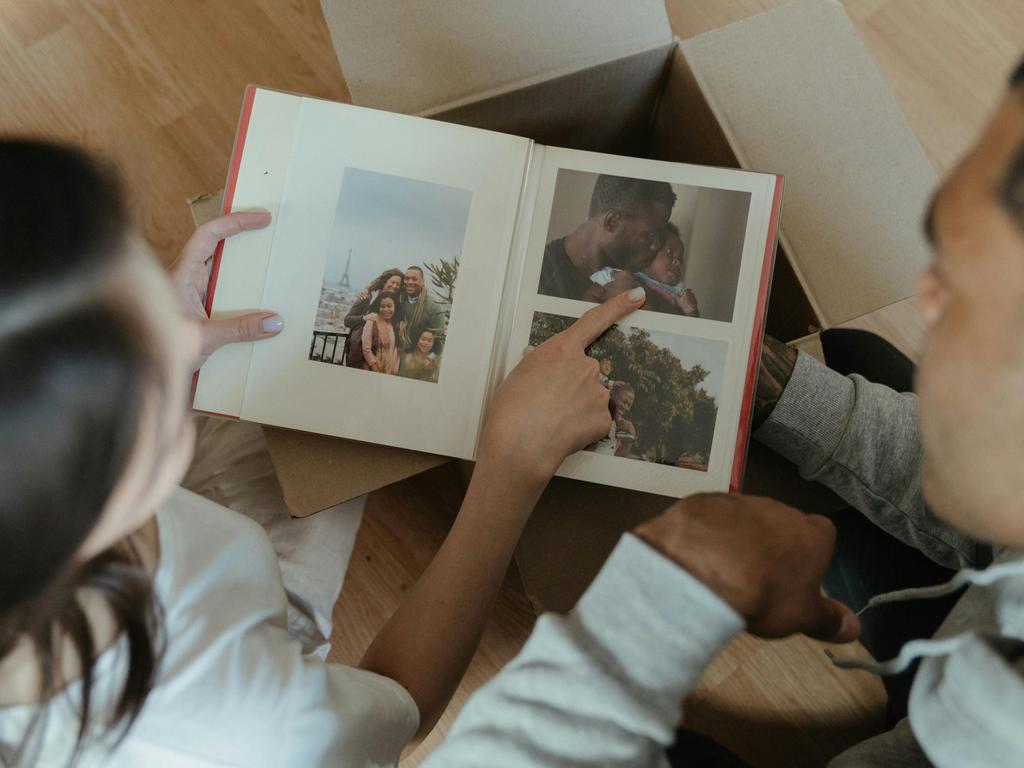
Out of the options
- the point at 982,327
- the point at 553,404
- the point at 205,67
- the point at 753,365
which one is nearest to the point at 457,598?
the point at 553,404

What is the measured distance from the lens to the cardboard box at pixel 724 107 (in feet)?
1.95

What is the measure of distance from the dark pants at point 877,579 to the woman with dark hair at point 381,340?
1.13 ft

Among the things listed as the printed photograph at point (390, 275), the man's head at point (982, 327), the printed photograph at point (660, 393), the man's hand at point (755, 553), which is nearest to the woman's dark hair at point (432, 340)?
the printed photograph at point (390, 275)

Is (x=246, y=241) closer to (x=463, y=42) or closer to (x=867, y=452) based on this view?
(x=463, y=42)

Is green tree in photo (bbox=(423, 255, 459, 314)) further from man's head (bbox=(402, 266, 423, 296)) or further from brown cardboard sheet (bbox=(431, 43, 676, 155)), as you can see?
brown cardboard sheet (bbox=(431, 43, 676, 155))

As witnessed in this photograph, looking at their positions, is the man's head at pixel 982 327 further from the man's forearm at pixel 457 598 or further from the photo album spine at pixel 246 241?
the photo album spine at pixel 246 241

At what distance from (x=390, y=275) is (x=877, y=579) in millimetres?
472

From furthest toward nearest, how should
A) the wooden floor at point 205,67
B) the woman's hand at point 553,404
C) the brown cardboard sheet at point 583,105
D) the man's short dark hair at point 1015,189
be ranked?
the wooden floor at point 205,67, the brown cardboard sheet at point 583,105, the woman's hand at point 553,404, the man's short dark hair at point 1015,189

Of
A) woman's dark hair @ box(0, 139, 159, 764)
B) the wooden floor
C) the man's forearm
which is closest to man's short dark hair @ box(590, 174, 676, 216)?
the man's forearm

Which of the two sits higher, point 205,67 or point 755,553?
point 205,67

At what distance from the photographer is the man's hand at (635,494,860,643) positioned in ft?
1.24

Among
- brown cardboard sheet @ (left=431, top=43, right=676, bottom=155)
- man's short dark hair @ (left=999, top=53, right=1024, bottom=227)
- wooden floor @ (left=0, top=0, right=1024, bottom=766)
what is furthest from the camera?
wooden floor @ (left=0, top=0, right=1024, bottom=766)

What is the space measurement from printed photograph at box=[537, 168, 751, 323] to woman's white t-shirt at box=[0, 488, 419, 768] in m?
0.29

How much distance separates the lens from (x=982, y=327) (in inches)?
11.7
